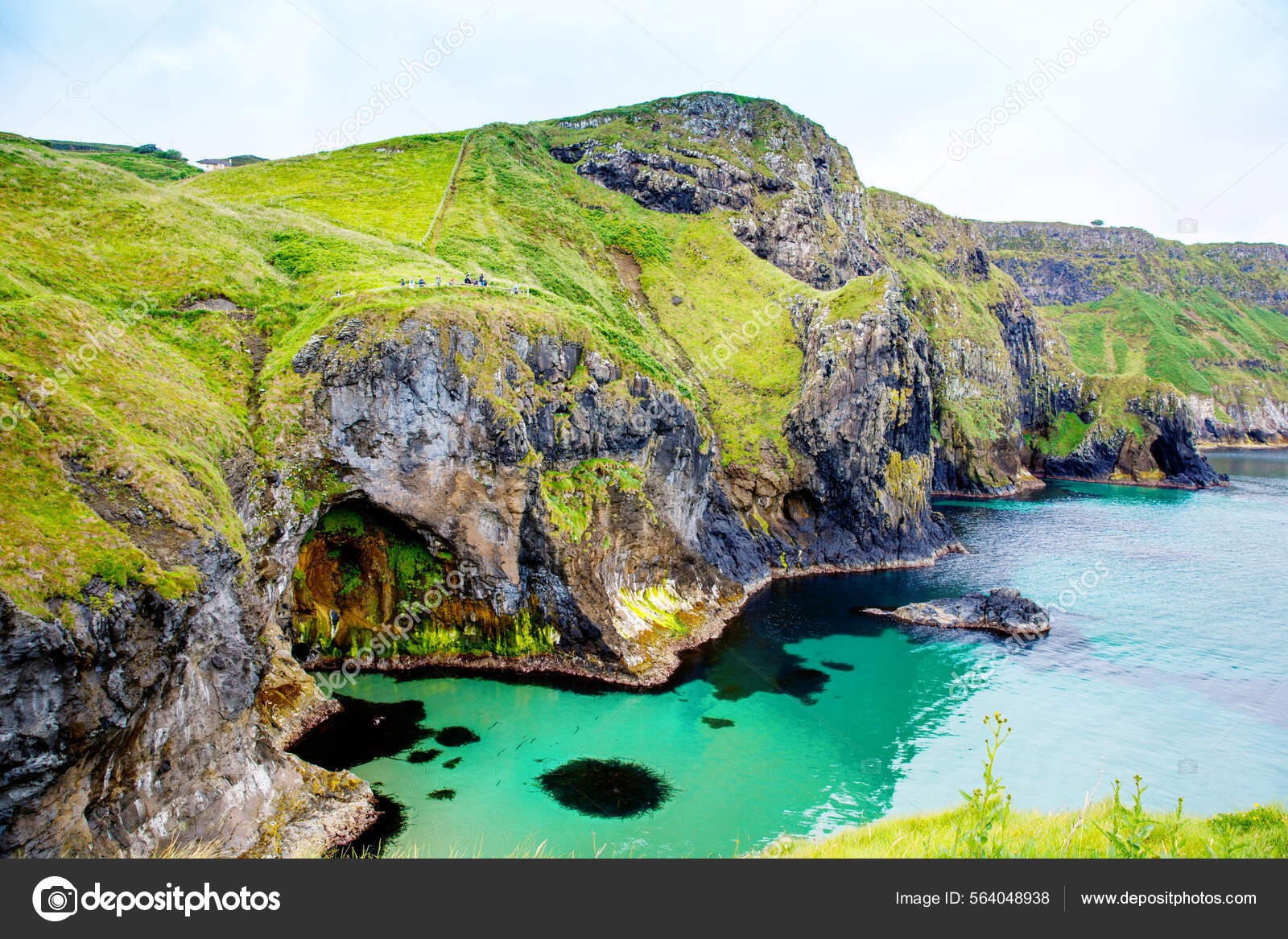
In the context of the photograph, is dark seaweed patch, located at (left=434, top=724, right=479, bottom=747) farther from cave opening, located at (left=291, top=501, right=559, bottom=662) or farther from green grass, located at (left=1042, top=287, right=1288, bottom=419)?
green grass, located at (left=1042, top=287, right=1288, bottom=419)

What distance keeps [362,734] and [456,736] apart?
13.1 feet

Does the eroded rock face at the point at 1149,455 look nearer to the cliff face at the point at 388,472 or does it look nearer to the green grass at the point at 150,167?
the cliff face at the point at 388,472

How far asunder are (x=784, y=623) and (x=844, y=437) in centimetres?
2220

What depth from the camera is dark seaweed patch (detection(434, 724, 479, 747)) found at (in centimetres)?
2750

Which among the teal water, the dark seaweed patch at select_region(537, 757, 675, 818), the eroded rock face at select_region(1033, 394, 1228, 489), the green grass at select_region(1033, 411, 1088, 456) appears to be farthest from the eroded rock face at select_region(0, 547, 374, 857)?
the green grass at select_region(1033, 411, 1088, 456)

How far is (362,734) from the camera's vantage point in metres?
27.5

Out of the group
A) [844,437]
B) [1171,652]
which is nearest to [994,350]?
[844,437]

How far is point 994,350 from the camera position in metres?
114

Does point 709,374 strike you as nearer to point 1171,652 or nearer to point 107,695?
point 1171,652

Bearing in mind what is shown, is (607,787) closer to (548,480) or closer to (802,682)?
(802,682)

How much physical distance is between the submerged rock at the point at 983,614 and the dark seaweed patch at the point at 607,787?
2773 centimetres
